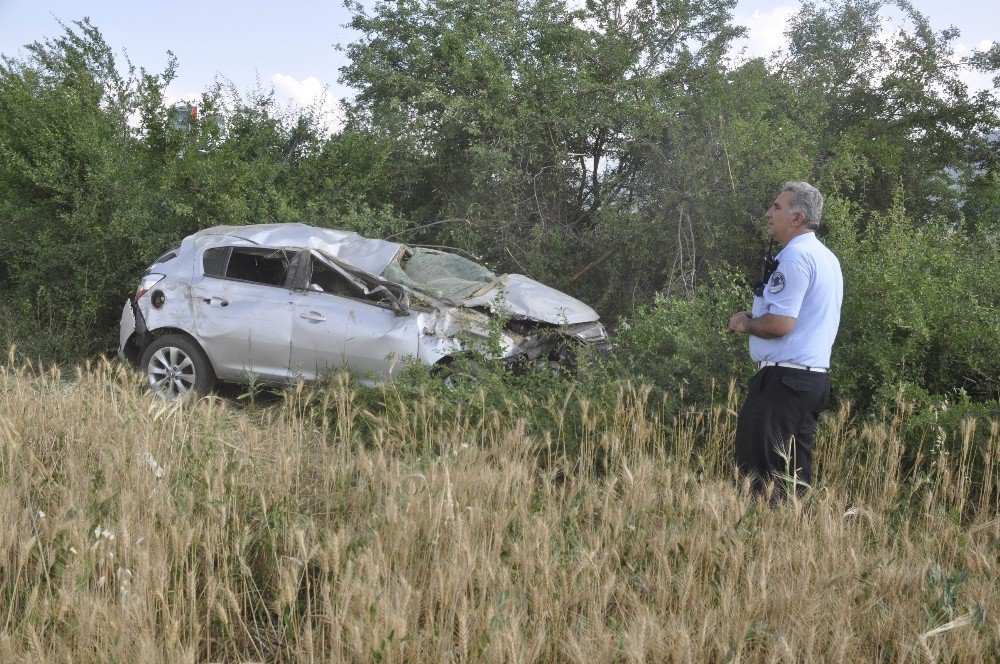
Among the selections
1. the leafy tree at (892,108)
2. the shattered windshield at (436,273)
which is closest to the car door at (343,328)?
the shattered windshield at (436,273)

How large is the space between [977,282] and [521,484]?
4849 mm

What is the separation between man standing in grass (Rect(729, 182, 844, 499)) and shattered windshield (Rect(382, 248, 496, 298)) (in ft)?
13.8

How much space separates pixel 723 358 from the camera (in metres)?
7.00

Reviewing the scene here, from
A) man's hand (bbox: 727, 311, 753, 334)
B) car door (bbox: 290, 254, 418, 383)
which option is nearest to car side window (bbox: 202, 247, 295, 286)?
car door (bbox: 290, 254, 418, 383)

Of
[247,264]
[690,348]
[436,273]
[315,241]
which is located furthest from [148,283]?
[690,348]

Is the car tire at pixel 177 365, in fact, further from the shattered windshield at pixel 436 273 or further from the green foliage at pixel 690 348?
the green foliage at pixel 690 348

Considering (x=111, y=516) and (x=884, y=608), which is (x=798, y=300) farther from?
(x=111, y=516)

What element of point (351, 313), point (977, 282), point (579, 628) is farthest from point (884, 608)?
point (351, 313)

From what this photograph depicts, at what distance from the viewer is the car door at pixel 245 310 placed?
27.4 ft

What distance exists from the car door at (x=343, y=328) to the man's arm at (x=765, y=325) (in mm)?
3693

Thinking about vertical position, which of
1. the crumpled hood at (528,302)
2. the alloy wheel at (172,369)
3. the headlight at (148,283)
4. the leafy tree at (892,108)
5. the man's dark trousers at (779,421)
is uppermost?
the leafy tree at (892,108)

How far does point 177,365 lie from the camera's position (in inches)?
340

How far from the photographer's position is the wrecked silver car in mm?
8078

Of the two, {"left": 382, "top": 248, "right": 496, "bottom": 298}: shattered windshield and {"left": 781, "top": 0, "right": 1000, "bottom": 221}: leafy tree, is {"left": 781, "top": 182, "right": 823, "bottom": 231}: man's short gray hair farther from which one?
{"left": 781, "top": 0, "right": 1000, "bottom": 221}: leafy tree
